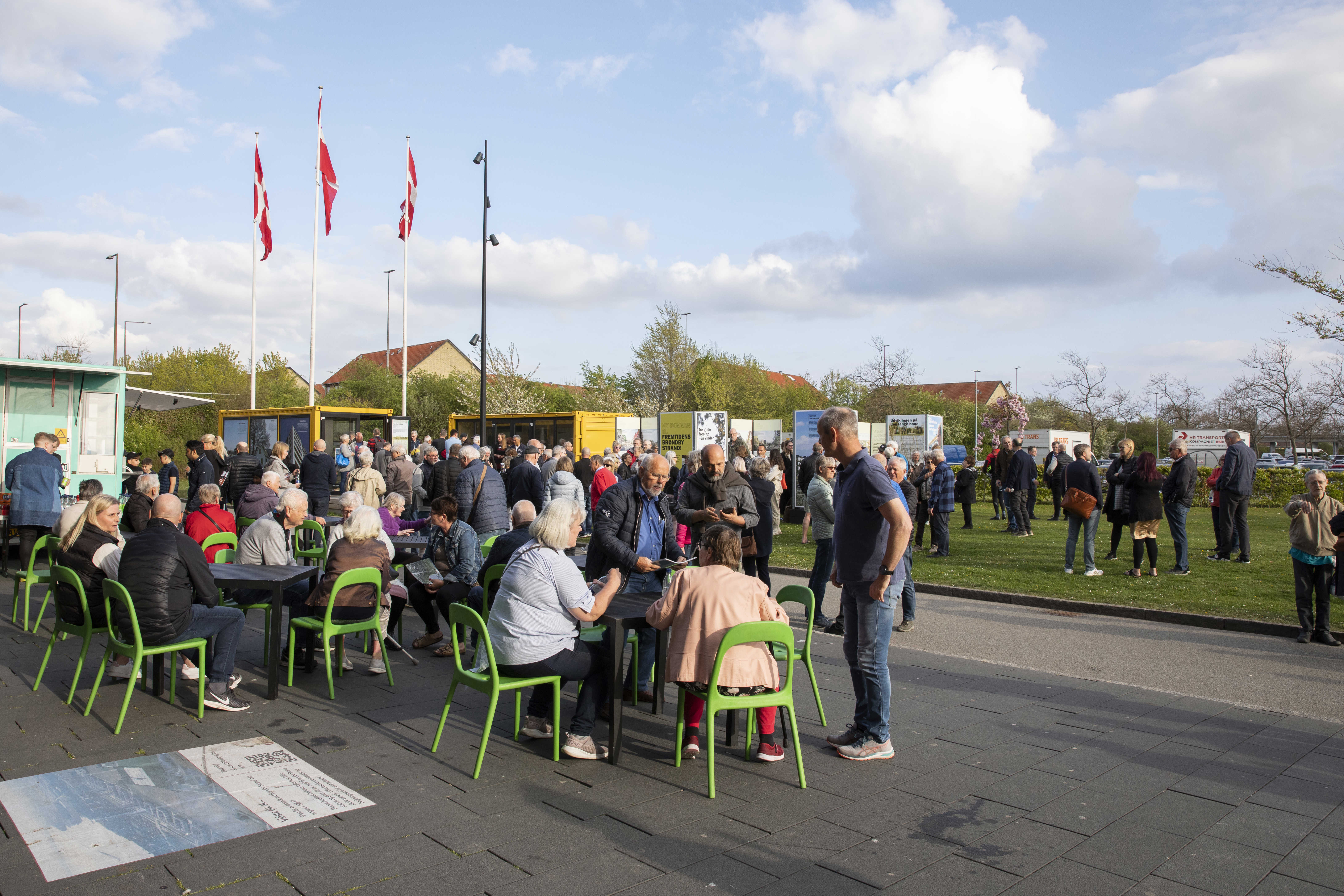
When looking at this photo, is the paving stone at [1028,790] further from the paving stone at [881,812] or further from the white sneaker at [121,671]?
the white sneaker at [121,671]

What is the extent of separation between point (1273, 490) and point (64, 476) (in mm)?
25915

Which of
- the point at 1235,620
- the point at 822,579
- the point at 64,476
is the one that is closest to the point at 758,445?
the point at 822,579

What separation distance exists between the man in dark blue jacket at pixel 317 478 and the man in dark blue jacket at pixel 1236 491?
13.2 meters

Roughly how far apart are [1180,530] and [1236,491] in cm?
131

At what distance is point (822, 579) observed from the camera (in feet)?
29.1

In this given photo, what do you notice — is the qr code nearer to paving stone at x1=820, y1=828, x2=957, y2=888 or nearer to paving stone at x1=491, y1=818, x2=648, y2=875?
paving stone at x1=491, y1=818, x2=648, y2=875

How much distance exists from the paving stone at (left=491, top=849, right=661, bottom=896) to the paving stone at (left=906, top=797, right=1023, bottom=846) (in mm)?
1289

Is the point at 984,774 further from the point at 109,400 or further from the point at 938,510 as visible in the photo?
the point at 109,400

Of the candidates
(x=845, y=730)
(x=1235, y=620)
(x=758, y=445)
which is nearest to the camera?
(x=845, y=730)

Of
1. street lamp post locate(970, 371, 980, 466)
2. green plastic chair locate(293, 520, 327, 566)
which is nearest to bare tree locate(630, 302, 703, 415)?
street lamp post locate(970, 371, 980, 466)

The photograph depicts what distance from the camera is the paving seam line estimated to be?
321 inches

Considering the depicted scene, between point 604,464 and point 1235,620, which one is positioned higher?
point 604,464

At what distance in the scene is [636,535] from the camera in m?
6.02

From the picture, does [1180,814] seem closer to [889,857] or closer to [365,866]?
[889,857]
